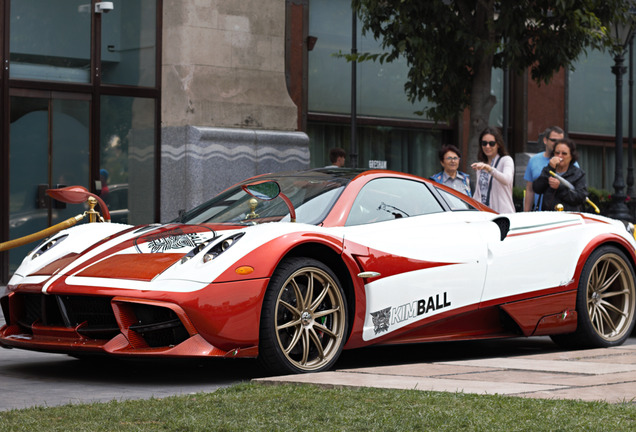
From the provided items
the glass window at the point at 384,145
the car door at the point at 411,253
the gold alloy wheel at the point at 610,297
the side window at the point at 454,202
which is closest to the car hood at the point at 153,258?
the car door at the point at 411,253

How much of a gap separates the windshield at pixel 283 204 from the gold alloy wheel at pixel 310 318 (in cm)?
47

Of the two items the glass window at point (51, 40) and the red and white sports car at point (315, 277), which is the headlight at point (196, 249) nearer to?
the red and white sports car at point (315, 277)

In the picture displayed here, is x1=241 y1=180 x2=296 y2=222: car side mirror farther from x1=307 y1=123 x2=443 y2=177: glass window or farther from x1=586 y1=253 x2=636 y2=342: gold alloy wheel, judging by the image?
x1=307 y1=123 x2=443 y2=177: glass window

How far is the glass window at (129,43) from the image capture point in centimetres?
1533

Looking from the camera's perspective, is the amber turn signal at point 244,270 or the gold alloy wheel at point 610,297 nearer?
the amber turn signal at point 244,270

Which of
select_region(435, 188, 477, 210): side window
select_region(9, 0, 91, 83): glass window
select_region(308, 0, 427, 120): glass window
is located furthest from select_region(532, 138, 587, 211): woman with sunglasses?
select_region(308, 0, 427, 120): glass window

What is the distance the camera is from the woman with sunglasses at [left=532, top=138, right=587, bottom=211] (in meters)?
10.4

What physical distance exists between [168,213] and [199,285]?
974cm

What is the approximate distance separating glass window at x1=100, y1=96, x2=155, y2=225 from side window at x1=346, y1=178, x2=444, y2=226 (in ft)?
26.9

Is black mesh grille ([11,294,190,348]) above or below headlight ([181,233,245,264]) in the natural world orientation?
below

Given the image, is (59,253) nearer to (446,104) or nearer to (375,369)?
(375,369)

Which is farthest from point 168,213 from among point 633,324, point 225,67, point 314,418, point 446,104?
point 314,418

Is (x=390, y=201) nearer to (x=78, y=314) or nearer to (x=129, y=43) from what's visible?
(x=78, y=314)

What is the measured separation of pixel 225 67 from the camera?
16.1m
